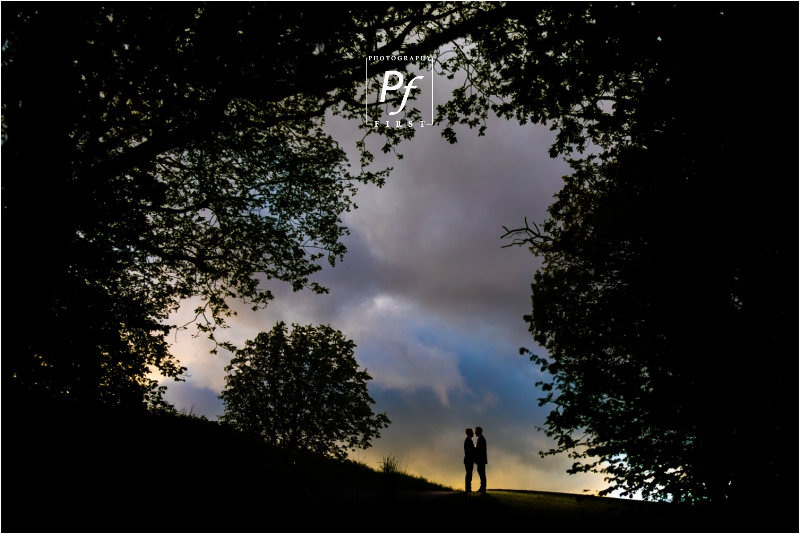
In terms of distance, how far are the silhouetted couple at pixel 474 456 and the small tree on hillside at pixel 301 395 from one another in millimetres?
20066

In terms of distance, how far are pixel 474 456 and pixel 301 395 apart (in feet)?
70.2

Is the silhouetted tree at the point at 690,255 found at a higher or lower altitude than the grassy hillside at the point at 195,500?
higher

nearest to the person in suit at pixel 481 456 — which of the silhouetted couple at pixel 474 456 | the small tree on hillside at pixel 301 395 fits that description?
the silhouetted couple at pixel 474 456

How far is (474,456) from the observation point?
13.8m

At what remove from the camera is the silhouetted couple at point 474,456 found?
1355cm

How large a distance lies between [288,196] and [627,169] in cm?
1009

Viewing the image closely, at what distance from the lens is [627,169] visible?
12258 mm

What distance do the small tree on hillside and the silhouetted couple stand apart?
20066mm

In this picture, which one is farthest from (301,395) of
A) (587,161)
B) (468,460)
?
(587,161)

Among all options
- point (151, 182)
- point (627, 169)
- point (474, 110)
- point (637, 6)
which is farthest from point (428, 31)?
point (151, 182)

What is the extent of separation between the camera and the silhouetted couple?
13555 mm

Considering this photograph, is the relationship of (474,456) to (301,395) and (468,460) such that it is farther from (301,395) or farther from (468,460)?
(301,395)

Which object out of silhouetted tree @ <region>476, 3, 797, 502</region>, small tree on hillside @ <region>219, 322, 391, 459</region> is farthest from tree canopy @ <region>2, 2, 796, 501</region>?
small tree on hillside @ <region>219, 322, 391, 459</region>

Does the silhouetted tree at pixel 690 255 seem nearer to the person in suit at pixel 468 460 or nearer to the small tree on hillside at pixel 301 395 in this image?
the person in suit at pixel 468 460
